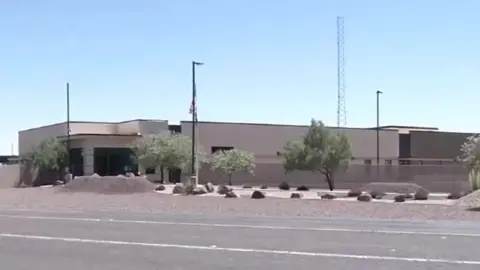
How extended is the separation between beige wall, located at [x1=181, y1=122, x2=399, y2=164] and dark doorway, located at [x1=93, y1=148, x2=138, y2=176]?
5.95 m

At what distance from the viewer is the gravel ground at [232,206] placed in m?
30.9

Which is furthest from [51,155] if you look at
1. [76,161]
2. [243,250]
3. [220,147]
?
[243,250]

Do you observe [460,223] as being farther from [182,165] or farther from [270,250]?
[182,165]

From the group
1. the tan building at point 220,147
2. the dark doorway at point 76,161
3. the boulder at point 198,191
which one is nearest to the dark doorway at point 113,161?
the tan building at point 220,147

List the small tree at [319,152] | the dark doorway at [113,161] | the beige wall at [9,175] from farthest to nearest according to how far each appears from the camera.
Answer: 1. the beige wall at [9,175]
2. the dark doorway at [113,161]
3. the small tree at [319,152]

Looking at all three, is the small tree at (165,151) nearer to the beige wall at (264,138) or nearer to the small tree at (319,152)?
the beige wall at (264,138)

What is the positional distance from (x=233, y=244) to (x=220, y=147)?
6282 centimetres

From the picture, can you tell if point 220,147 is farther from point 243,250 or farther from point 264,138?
point 243,250

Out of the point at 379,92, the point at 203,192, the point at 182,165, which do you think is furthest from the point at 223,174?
the point at 203,192

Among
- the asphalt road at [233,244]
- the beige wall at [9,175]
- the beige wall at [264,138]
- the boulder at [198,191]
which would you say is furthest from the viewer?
the beige wall at [264,138]

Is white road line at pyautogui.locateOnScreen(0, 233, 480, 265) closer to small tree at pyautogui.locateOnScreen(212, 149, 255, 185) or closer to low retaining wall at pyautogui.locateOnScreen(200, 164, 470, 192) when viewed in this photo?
low retaining wall at pyautogui.locateOnScreen(200, 164, 470, 192)

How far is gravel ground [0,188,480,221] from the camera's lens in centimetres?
3089

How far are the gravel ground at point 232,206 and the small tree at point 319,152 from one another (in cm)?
2371

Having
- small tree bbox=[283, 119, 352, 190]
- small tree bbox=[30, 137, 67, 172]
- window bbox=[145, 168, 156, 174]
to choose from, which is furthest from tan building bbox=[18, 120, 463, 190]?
small tree bbox=[283, 119, 352, 190]
